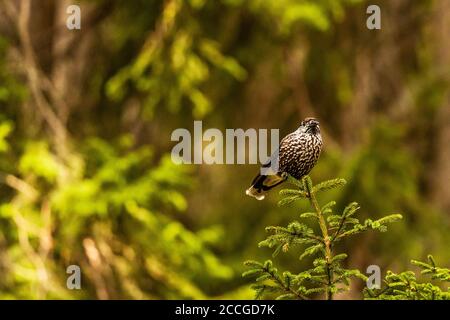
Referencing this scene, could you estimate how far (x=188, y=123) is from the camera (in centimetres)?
719

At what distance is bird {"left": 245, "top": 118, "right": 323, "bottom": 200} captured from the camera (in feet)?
6.88

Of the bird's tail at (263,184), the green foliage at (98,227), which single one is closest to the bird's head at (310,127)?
the bird's tail at (263,184)

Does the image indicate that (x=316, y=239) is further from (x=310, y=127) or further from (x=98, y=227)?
(x=98, y=227)

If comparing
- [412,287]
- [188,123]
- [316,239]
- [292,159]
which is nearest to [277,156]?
[292,159]

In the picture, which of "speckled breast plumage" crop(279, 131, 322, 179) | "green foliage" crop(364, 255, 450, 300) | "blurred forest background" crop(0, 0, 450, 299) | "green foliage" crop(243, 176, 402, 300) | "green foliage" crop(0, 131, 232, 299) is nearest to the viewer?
"speckled breast plumage" crop(279, 131, 322, 179)

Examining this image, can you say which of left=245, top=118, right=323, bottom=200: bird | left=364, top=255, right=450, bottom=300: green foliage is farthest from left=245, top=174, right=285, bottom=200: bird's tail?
left=364, top=255, right=450, bottom=300: green foliage

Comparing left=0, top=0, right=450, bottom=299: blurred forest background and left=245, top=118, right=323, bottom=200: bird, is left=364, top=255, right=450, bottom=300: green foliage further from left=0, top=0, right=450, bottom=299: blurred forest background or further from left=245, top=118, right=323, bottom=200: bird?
left=0, top=0, right=450, bottom=299: blurred forest background

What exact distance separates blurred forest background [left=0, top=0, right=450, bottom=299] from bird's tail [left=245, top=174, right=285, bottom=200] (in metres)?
3.30

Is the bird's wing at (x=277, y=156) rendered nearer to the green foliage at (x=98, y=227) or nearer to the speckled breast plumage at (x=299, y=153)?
the speckled breast plumage at (x=299, y=153)

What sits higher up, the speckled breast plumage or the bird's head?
the bird's head

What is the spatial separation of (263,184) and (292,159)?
10 cm

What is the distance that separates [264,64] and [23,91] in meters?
2.49

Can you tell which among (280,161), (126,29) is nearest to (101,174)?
(126,29)

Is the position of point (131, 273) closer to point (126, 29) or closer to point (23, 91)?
point (23, 91)
